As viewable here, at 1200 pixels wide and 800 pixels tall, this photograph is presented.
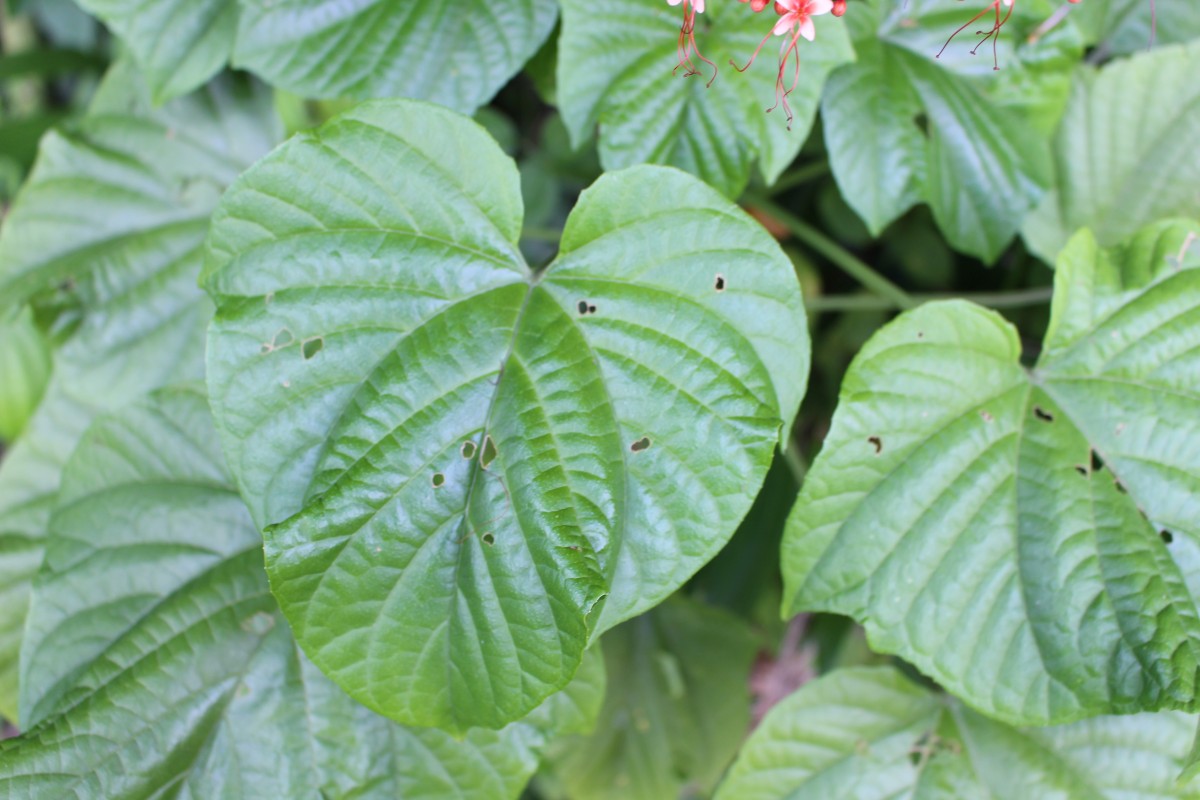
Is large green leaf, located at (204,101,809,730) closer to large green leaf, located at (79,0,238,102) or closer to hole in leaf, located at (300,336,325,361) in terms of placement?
hole in leaf, located at (300,336,325,361)

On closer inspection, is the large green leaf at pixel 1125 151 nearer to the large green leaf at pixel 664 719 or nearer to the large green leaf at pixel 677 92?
Result: the large green leaf at pixel 677 92

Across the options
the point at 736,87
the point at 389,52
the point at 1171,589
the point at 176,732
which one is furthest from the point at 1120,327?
the point at 176,732

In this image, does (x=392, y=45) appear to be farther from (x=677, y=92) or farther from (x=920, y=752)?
(x=920, y=752)

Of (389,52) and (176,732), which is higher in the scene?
(389,52)

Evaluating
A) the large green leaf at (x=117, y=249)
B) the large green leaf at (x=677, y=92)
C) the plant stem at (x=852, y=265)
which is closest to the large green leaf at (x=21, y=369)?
the large green leaf at (x=117, y=249)

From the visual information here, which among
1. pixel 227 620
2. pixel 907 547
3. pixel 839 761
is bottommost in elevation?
pixel 839 761

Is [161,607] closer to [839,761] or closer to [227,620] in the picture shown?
[227,620]
